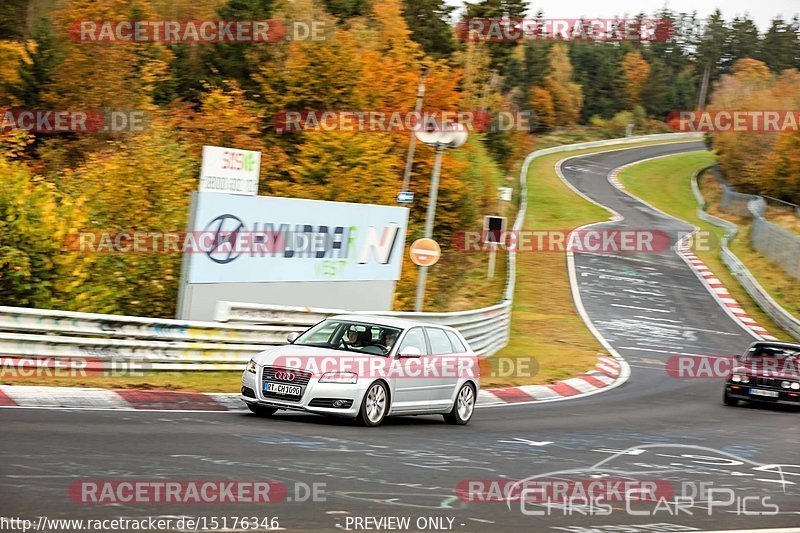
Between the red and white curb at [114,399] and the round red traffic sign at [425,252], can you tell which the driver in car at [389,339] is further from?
the round red traffic sign at [425,252]

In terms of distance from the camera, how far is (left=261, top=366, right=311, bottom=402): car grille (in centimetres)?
1273

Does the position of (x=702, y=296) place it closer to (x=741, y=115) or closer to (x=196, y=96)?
(x=196, y=96)

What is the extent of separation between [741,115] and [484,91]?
67.3ft

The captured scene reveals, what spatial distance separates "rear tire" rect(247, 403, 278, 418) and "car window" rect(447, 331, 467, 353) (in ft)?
10.4

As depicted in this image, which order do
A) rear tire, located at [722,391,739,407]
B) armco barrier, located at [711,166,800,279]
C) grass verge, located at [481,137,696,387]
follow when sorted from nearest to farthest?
rear tire, located at [722,391,739,407] < grass verge, located at [481,137,696,387] < armco barrier, located at [711,166,800,279]

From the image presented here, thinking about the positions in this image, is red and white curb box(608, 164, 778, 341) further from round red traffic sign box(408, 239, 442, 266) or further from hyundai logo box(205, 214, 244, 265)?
hyundai logo box(205, 214, 244, 265)

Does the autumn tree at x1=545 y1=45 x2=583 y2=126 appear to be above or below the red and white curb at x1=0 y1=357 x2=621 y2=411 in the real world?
above

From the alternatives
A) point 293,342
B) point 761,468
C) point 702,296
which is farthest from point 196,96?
point 761,468

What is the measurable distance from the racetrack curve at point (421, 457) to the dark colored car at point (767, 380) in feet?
2.22

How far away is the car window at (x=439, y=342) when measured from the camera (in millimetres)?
14742
